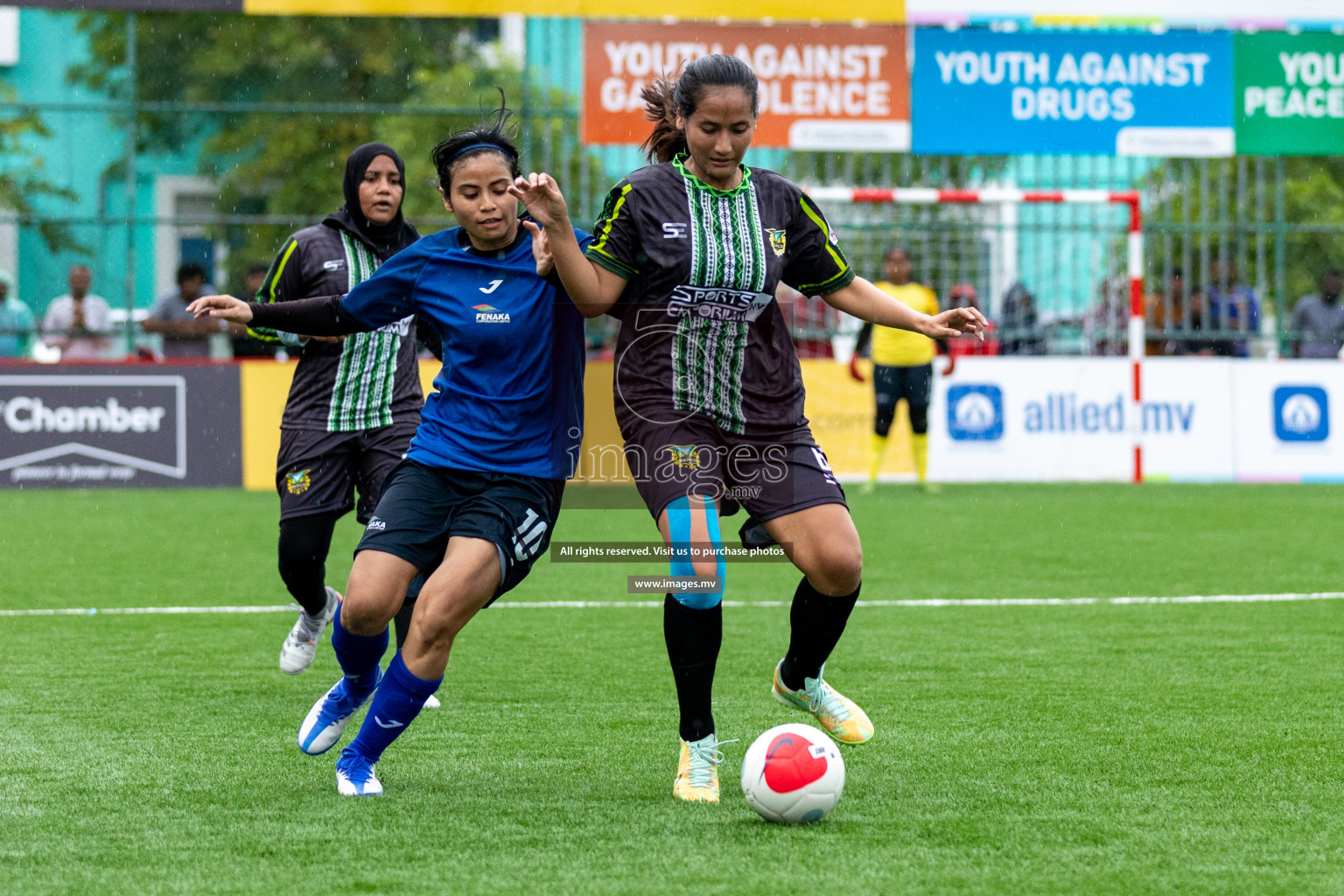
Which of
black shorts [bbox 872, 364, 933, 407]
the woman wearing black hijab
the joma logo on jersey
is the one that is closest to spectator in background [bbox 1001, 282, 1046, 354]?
black shorts [bbox 872, 364, 933, 407]

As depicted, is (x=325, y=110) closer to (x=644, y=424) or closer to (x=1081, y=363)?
(x=1081, y=363)

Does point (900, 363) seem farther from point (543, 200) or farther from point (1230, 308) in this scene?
point (543, 200)

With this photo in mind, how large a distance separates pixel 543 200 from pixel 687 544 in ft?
3.28

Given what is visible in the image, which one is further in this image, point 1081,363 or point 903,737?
point 1081,363

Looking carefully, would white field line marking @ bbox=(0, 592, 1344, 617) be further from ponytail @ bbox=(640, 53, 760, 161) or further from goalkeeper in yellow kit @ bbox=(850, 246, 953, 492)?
goalkeeper in yellow kit @ bbox=(850, 246, 953, 492)

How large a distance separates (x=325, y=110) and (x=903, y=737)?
1201 cm

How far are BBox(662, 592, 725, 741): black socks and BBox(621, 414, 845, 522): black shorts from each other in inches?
12.0

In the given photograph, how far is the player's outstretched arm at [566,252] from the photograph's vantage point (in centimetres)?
407

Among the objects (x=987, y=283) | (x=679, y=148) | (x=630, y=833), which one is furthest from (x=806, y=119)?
(x=630, y=833)

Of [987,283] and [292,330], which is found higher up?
[987,283]

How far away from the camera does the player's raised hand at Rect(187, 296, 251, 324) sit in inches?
181

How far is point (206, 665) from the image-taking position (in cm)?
638

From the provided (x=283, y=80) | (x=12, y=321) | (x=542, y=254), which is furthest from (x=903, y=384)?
(x=283, y=80)

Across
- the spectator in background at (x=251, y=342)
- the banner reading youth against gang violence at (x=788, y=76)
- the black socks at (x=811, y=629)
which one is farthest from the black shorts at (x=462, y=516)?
the spectator in background at (x=251, y=342)
